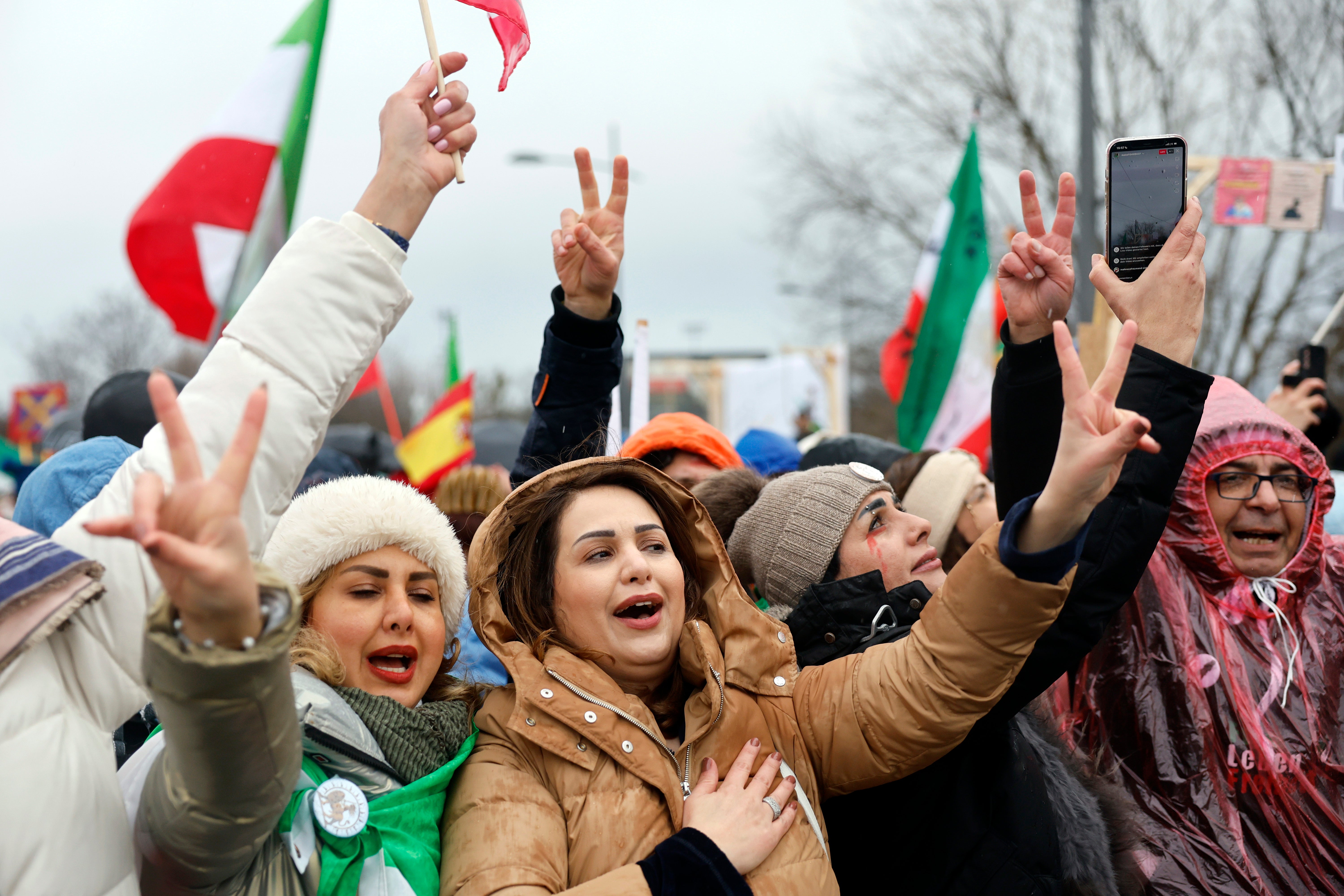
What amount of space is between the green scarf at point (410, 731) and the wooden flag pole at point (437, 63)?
Result: 3.42 feet

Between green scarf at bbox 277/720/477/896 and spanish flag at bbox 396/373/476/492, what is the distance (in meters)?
6.54

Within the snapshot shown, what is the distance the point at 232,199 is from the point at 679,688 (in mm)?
3576

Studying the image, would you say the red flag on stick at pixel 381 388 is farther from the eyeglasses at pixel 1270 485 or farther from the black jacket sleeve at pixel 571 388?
the eyeglasses at pixel 1270 485

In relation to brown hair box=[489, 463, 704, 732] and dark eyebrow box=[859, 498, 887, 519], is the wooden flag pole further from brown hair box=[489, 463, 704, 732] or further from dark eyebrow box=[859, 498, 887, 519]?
dark eyebrow box=[859, 498, 887, 519]

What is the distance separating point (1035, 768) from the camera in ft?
7.77

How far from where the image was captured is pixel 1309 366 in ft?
14.6

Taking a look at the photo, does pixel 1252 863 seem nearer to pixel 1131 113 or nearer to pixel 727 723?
pixel 727 723

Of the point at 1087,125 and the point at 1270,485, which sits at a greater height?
the point at 1087,125

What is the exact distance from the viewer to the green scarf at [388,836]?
5.88ft

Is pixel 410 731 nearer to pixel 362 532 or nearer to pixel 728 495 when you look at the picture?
pixel 362 532

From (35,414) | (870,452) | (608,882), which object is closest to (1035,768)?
(608,882)

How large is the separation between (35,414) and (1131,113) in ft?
58.4

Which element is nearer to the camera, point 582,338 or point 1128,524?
point 1128,524

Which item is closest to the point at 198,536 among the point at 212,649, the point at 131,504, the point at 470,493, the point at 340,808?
the point at 212,649
